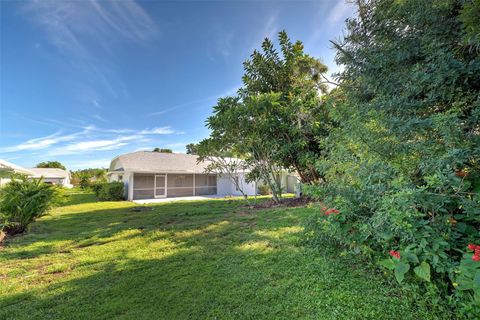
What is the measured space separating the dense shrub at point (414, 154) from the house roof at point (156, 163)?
1406 cm

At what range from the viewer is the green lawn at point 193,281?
8.31 feet

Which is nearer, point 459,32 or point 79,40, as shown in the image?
point 459,32

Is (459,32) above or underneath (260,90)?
underneath

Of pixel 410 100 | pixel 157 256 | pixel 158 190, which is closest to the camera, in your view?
pixel 410 100

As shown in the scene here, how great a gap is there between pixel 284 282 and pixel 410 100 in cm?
328

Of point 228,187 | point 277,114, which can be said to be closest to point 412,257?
point 277,114

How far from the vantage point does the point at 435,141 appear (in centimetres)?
248

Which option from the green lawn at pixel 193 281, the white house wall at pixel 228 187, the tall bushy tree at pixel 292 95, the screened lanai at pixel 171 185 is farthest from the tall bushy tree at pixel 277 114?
the screened lanai at pixel 171 185

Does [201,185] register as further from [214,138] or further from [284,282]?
[284,282]

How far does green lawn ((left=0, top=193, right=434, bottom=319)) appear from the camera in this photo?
99.7 inches

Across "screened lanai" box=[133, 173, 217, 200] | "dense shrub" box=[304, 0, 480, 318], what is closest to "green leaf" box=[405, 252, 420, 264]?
"dense shrub" box=[304, 0, 480, 318]

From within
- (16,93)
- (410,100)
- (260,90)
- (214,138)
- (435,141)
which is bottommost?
(435,141)

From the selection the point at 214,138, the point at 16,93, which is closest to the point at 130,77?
the point at 16,93

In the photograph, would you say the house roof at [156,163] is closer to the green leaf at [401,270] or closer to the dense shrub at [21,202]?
the dense shrub at [21,202]
